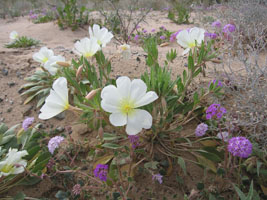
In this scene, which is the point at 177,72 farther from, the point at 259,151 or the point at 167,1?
the point at 167,1

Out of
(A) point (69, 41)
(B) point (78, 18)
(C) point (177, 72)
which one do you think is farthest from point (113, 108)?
(B) point (78, 18)

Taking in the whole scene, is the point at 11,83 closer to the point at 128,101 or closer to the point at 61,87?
the point at 61,87

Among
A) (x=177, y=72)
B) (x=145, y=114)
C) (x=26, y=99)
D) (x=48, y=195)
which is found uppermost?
(x=145, y=114)

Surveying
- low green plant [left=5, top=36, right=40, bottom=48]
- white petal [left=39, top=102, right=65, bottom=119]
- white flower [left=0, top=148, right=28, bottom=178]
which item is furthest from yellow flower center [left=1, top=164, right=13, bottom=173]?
low green plant [left=5, top=36, right=40, bottom=48]

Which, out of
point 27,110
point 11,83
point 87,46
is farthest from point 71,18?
point 87,46

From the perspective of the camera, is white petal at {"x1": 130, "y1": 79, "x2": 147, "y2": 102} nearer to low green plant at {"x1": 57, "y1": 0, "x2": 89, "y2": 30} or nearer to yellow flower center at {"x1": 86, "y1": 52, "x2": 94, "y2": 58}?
yellow flower center at {"x1": 86, "y1": 52, "x2": 94, "y2": 58}

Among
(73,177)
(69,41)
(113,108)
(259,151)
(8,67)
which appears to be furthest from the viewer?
(69,41)
